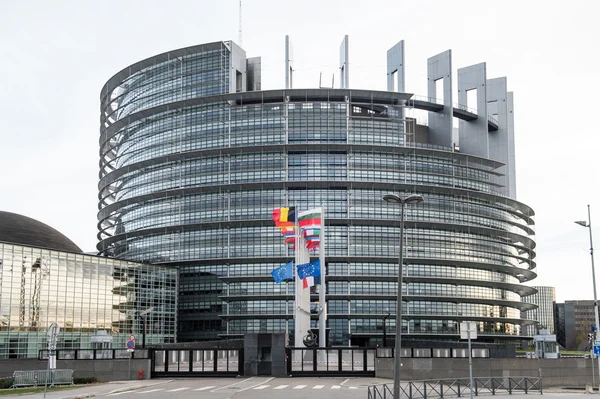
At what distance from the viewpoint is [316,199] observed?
113562mm

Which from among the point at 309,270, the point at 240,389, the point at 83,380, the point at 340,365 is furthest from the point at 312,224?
the point at 240,389

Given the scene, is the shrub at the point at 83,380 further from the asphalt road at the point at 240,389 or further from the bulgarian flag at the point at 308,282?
the bulgarian flag at the point at 308,282

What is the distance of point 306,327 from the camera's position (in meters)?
74.2

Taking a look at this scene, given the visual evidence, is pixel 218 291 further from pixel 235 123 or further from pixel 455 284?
pixel 455 284

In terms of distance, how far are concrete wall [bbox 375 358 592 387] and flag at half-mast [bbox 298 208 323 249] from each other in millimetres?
27678

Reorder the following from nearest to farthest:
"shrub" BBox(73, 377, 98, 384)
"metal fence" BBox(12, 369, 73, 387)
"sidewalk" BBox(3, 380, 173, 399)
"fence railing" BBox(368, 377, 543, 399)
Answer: "fence railing" BBox(368, 377, 543, 399) → "sidewalk" BBox(3, 380, 173, 399) → "metal fence" BBox(12, 369, 73, 387) → "shrub" BBox(73, 377, 98, 384)

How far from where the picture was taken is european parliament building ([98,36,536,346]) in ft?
367

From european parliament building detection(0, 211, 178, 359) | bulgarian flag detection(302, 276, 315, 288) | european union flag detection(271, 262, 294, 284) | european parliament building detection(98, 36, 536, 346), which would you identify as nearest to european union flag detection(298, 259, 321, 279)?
bulgarian flag detection(302, 276, 315, 288)

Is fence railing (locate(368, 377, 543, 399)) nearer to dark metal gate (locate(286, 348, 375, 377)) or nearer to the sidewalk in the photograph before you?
dark metal gate (locate(286, 348, 375, 377))

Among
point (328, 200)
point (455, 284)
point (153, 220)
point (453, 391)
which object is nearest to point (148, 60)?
point (153, 220)

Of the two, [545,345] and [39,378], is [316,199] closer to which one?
[545,345]

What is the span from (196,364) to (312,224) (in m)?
26.7

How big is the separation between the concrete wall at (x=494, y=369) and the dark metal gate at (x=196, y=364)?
34.7ft

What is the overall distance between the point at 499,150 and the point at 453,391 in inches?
3874
